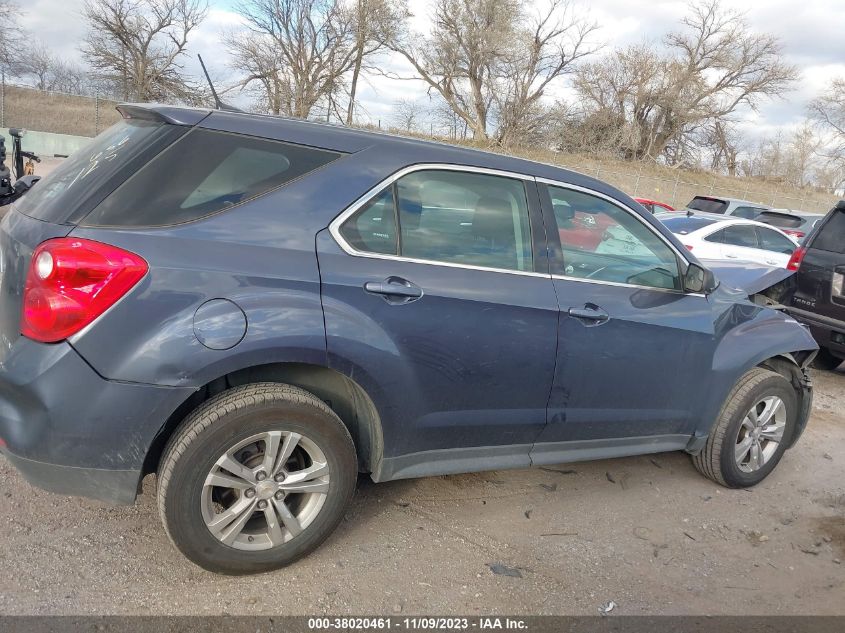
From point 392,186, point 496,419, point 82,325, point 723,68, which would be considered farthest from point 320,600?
point 723,68

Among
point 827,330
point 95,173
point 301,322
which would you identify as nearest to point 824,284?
point 827,330

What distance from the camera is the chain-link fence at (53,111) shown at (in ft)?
85.3

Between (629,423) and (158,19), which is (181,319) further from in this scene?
(158,19)

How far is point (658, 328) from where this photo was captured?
3.44 metres

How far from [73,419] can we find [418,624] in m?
1.50

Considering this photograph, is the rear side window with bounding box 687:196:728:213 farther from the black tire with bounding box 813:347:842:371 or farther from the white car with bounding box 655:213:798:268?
the black tire with bounding box 813:347:842:371

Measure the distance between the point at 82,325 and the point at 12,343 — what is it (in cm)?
34

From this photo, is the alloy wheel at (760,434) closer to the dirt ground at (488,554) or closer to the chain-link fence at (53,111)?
the dirt ground at (488,554)

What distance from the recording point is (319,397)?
288 cm

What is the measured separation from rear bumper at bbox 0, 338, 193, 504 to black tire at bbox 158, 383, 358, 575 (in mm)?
131

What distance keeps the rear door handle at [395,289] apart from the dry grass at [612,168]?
2244 cm

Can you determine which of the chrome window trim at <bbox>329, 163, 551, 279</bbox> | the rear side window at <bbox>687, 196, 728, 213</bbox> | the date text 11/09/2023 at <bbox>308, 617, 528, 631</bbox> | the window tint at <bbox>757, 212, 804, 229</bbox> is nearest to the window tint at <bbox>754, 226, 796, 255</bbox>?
the window tint at <bbox>757, 212, 804, 229</bbox>

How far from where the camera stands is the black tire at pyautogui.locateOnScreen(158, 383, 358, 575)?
98.0 inches

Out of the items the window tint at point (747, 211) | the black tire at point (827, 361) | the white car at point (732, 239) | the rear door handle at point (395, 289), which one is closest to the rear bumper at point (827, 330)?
the black tire at point (827, 361)
